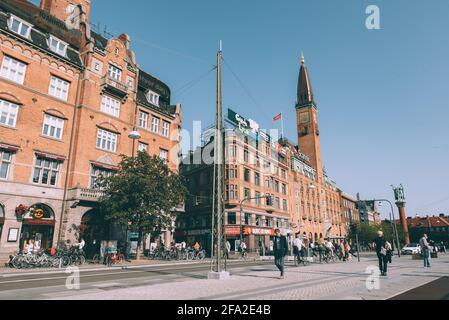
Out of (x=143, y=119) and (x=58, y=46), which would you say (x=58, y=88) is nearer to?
(x=58, y=46)

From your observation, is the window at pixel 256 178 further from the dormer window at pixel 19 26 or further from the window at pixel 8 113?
the dormer window at pixel 19 26

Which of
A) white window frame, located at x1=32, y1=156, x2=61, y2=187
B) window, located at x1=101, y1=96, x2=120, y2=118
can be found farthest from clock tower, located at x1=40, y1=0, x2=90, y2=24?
white window frame, located at x1=32, y1=156, x2=61, y2=187

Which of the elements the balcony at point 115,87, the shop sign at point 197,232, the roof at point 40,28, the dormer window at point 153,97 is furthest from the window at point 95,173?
the shop sign at point 197,232

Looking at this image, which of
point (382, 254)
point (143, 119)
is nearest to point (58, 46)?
point (143, 119)

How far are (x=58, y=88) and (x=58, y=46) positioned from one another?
13.6 ft

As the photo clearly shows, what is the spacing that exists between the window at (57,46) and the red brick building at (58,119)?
0.29ft

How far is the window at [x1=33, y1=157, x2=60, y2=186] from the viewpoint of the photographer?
79.6 feet

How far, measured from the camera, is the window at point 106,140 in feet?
95.0

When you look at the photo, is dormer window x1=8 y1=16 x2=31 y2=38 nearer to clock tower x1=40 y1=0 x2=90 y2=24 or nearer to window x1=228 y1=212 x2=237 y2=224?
clock tower x1=40 y1=0 x2=90 y2=24

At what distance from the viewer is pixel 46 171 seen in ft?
82.0

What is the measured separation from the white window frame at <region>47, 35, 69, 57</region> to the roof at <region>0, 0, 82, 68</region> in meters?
0.31

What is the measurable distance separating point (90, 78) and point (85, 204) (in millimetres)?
11694
